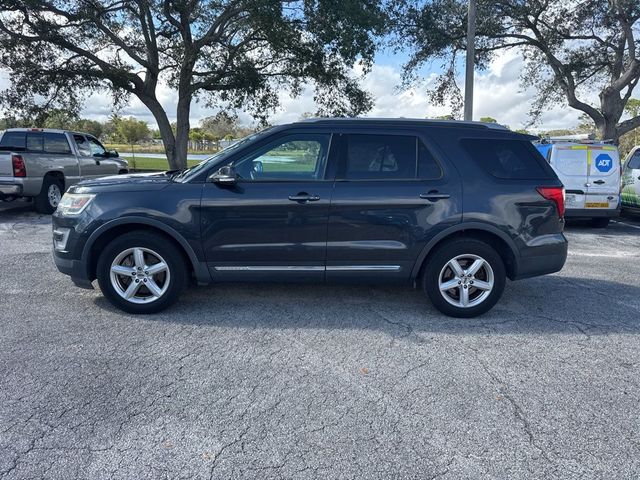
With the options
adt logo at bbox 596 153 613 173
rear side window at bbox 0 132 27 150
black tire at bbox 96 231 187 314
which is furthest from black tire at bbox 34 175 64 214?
adt logo at bbox 596 153 613 173

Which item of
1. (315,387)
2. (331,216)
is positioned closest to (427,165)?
(331,216)

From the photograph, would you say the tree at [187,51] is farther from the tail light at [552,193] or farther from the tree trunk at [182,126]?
the tail light at [552,193]

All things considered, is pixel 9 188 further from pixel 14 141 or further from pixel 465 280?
pixel 465 280

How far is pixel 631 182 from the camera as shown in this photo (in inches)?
431

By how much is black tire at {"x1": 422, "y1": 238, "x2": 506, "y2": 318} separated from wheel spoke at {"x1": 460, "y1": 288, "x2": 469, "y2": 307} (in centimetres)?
2

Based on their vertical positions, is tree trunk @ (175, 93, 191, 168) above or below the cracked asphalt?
above

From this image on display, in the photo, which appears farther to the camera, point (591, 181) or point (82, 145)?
point (82, 145)

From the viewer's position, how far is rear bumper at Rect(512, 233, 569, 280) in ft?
15.3

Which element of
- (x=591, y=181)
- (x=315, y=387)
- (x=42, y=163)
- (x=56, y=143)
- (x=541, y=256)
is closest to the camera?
(x=315, y=387)

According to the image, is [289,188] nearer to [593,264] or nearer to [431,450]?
[431,450]

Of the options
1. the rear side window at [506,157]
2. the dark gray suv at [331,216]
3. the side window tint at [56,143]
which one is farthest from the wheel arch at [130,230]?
the side window tint at [56,143]

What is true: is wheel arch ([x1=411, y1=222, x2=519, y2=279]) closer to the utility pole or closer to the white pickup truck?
Result: the white pickup truck

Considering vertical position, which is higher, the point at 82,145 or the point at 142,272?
the point at 82,145

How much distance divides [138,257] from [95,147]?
387 inches
